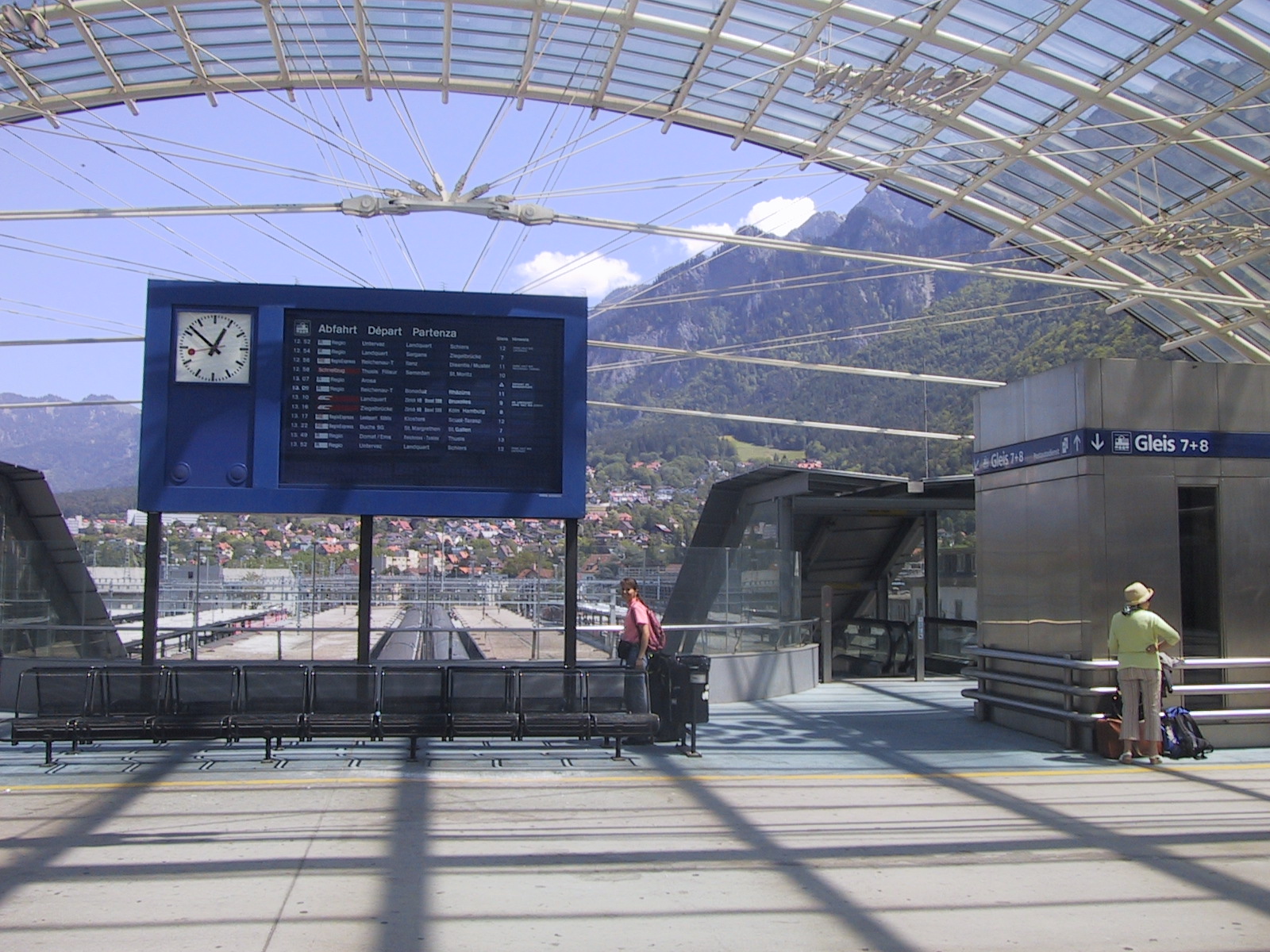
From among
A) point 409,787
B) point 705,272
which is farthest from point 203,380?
point 705,272

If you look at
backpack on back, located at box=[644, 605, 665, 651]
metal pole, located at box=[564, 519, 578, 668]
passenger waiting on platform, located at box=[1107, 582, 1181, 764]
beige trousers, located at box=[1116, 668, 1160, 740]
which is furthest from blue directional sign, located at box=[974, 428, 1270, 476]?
metal pole, located at box=[564, 519, 578, 668]

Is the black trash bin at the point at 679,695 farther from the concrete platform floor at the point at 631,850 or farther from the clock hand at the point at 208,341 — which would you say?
Result: the clock hand at the point at 208,341

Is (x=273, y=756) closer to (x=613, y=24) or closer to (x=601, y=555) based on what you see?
(x=601, y=555)

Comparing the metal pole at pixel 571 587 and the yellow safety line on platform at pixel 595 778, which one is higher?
the metal pole at pixel 571 587

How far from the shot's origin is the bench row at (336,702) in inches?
413

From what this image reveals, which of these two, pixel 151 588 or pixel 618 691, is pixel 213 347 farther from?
pixel 618 691

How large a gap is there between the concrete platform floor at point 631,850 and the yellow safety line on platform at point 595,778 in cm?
4

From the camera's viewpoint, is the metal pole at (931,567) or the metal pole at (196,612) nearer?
the metal pole at (196,612)

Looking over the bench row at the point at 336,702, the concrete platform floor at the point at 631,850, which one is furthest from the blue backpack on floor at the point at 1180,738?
the bench row at the point at 336,702

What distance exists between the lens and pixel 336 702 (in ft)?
36.5

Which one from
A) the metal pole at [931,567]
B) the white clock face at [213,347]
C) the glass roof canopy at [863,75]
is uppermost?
the glass roof canopy at [863,75]

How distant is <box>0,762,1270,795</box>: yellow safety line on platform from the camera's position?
→ 374 inches

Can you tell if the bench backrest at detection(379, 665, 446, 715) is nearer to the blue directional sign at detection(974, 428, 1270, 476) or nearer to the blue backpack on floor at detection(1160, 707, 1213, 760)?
the blue directional sign at detection(974, 428, 1270, 476)

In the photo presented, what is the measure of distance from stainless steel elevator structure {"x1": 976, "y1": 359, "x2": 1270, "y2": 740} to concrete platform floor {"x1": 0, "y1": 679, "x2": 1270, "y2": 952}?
1355 mm
